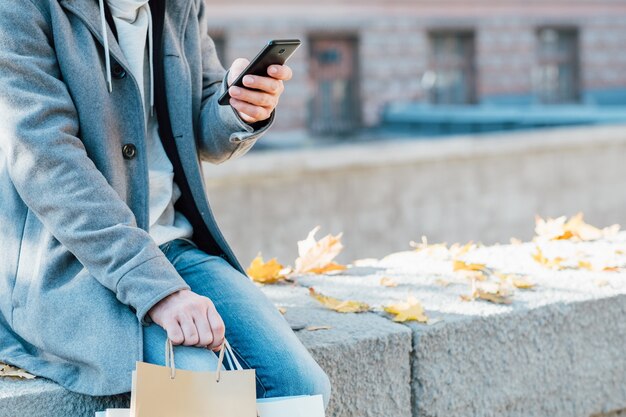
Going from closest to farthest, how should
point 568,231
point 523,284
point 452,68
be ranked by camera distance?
point 523,284 → point 568,231 → point 452,68

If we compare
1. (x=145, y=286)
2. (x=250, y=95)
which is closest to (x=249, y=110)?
(x=250, y=95)

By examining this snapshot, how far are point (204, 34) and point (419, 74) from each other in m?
18.3

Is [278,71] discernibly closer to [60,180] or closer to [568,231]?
[60,180]

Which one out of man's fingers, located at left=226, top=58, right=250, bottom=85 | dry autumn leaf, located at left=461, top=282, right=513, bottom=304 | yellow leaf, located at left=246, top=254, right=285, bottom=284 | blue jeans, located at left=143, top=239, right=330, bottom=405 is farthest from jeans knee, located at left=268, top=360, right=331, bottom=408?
yellow leaf, located at left=246, top=254, right=285, bottom=284

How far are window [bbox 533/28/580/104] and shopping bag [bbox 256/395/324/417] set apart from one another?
21.2 meters

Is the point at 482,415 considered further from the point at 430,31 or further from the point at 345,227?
the point at 430,31

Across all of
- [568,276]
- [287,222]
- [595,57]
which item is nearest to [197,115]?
[568,276]

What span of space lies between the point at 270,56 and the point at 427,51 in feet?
63.1

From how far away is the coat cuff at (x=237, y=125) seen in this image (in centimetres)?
213

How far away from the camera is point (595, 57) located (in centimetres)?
2252

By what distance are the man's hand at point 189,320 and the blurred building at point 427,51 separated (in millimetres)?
16884

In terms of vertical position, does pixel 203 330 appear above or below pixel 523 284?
above

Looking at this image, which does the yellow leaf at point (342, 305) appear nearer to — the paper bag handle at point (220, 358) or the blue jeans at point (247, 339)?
the blue jeans at point (247, 339)

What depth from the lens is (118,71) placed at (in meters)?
1.97
